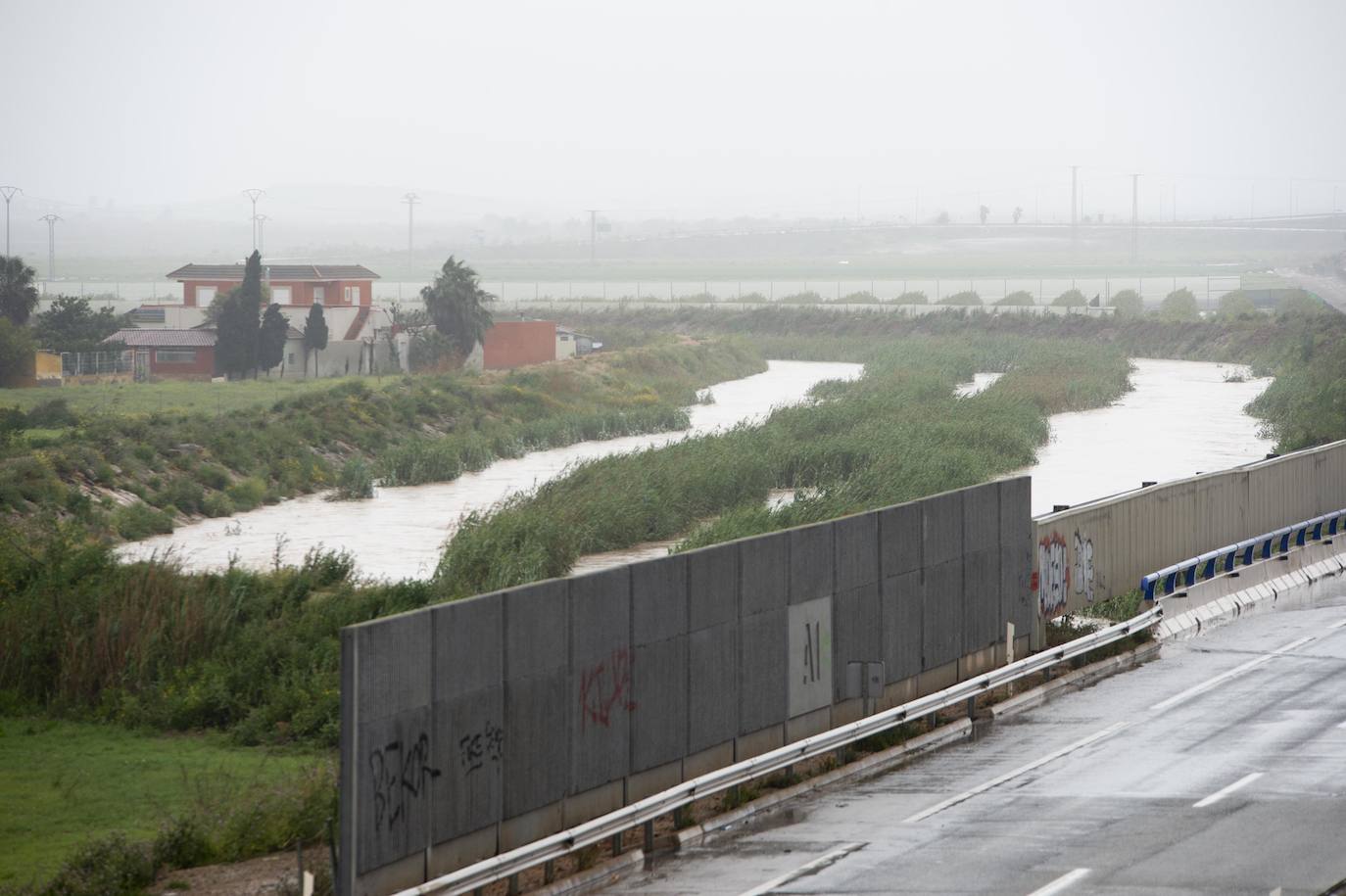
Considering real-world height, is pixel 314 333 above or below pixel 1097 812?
above

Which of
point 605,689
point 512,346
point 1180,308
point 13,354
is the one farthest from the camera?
point 1180,308

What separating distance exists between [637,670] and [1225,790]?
6310 mm

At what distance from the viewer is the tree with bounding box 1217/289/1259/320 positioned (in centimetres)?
13549

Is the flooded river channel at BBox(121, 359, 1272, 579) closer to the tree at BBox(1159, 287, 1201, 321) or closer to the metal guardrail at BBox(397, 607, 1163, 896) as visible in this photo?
the metal guardrail at BBox(397, 607, 1163, 896)

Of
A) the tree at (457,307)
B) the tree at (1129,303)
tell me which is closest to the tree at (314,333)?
the tree at (457,307)

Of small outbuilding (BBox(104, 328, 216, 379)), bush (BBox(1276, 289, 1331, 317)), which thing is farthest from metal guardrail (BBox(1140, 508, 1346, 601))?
bush (BBox(1276, 289, 1331, 317))

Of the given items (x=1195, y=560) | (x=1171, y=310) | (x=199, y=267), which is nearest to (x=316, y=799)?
(x=1195, y=560)

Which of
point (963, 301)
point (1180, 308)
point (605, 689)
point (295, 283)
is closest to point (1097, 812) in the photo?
point (605, 689)

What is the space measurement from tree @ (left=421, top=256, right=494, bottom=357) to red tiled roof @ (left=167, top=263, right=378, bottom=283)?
1053 cm

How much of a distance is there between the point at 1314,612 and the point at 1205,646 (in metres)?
3.93

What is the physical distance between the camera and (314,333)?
97.2m

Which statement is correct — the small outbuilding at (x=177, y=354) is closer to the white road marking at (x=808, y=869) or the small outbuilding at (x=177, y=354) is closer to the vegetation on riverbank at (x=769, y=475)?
the vegetation on riverbank at (x=769, y=475)

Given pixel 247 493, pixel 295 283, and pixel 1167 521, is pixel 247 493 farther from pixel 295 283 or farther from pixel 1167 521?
pixel 295 283

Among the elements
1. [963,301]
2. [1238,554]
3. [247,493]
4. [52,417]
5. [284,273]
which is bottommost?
[247,493]
